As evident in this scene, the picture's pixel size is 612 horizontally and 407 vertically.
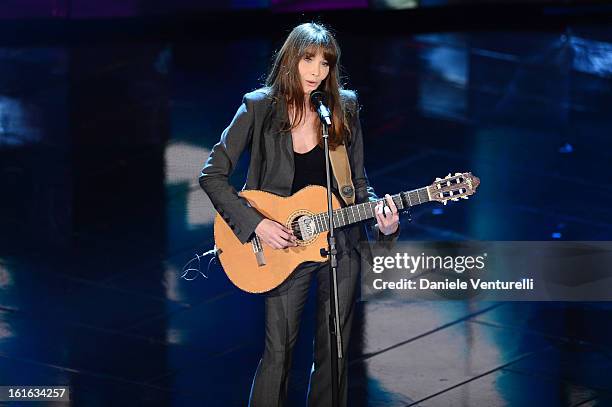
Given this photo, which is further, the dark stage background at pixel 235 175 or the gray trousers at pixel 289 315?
the dark stage background at pixel 235 175

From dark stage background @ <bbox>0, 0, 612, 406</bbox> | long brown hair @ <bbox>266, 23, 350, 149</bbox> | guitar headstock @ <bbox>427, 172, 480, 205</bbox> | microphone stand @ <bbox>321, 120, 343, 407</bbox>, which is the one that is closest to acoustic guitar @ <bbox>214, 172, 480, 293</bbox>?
guitar headstock @ <bbox>427, 172, 480, 205</bbox>

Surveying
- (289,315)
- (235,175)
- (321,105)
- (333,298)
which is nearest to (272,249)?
(289,315)

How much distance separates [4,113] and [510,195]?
2.77 m

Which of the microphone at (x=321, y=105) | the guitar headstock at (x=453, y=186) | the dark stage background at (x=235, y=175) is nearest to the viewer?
the microphone at (x=321, y=105)

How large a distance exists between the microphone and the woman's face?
0.29ft

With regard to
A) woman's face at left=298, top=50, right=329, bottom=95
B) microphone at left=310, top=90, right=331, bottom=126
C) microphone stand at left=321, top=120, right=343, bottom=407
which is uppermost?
woman's face at left=298, top=50, right=329, bottom=95

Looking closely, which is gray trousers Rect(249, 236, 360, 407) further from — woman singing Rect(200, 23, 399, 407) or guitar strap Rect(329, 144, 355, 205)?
guitar strap Rect(329, 144, 355, 205)

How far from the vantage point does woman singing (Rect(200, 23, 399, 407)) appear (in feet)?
13.0

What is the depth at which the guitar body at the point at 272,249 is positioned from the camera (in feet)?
12.9

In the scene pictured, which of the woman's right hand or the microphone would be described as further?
the woman's right hand

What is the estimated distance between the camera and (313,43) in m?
3.88

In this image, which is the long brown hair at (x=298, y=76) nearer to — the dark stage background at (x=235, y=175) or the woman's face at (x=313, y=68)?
the woman's face at (x=313, y=68)

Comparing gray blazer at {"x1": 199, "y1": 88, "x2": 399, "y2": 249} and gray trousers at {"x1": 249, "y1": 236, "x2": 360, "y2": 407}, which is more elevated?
gray blazer at {"x1": 199, "y1": 88, "x2": 399, "y2": 249}

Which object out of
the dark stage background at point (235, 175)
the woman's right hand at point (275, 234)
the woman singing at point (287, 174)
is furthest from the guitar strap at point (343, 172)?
the dark stage background at point (235, 175)
